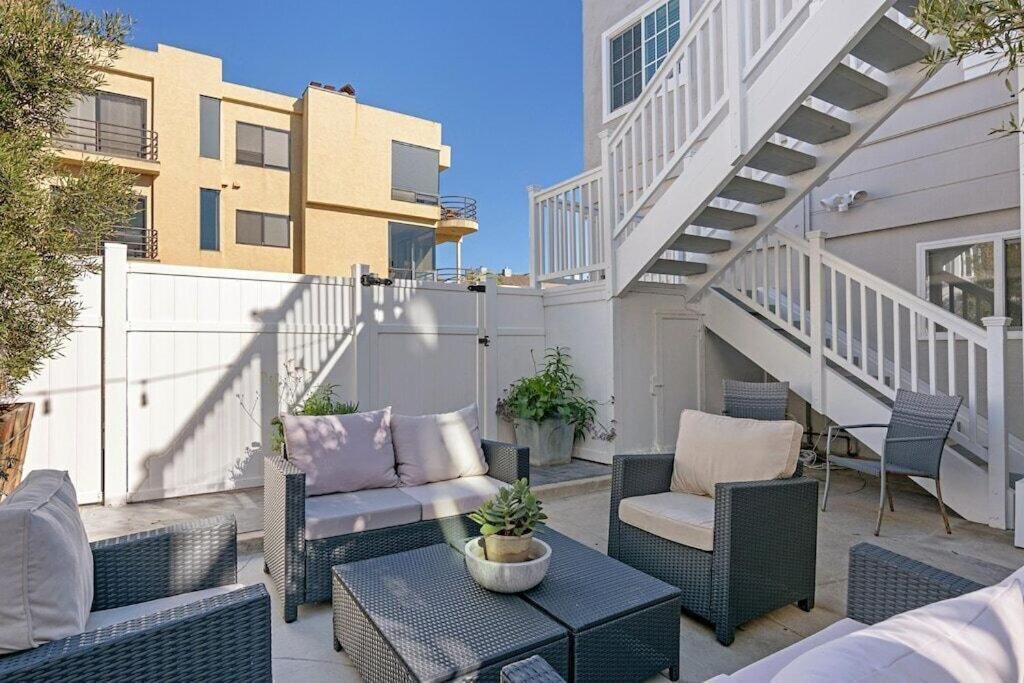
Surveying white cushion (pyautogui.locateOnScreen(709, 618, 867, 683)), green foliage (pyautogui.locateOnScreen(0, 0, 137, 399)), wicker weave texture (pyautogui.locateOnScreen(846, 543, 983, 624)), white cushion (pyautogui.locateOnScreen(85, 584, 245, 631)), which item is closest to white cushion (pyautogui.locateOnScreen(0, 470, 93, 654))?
white cushion (pyautogui.locateOnScreen(85, 584, 245, 631))

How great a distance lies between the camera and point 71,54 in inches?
119

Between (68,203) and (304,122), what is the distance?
1145 centimetres

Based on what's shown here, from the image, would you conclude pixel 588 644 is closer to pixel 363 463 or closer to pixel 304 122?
pixel 363 463

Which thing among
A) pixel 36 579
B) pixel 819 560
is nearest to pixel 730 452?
pixel 819 560

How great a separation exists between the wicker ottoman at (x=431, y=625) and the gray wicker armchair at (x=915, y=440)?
2.98 metres

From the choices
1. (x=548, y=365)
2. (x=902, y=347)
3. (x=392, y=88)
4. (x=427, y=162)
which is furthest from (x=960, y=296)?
(x=392, y=88)

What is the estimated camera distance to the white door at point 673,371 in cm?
578

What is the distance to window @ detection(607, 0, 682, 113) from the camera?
6.95 m

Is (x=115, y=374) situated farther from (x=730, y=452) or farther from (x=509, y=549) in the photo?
(x=730, y=452)

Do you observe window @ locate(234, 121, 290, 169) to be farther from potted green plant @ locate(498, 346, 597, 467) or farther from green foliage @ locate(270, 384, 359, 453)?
potted green plant @ locate(498, 346, 597, 467)

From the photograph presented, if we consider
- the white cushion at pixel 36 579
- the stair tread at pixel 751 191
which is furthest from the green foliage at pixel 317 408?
the stair tread at pixel 751 191

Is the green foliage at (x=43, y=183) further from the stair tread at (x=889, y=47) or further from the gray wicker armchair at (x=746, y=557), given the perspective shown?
the stair tread at (x=889, y=47)

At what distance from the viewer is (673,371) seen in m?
5.88

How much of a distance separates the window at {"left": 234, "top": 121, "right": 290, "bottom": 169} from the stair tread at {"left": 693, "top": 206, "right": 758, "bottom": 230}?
37.0 ft
